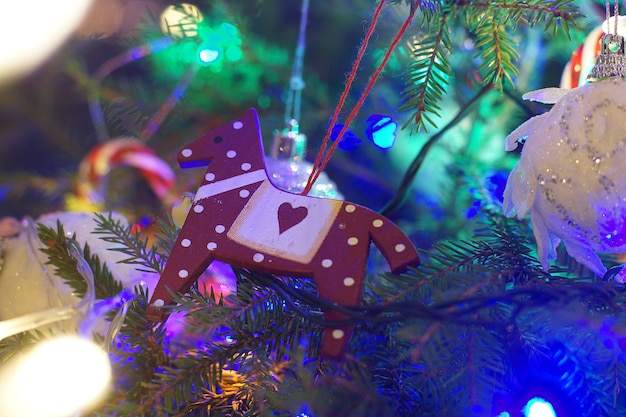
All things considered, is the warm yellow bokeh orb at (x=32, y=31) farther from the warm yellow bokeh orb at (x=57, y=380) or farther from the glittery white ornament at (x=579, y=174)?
the glittery white ornament at (x=579, y=174)

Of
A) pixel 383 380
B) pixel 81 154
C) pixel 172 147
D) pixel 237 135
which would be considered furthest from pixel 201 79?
pixel 383 380

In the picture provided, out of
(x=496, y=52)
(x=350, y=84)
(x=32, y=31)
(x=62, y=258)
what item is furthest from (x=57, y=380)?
(x=32, y=31)

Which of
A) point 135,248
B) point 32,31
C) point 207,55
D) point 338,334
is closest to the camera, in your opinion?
point 338,334

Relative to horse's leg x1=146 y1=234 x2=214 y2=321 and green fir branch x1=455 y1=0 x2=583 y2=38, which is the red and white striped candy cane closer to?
horse's leg x1=146 y1=234 x2=214 y2=321

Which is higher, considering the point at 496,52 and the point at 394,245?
the point at 496,52

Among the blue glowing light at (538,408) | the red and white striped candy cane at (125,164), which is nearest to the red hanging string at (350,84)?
the blue glowing light at (538,408)

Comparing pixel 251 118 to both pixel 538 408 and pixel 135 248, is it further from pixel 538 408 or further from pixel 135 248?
pixel 538 408
